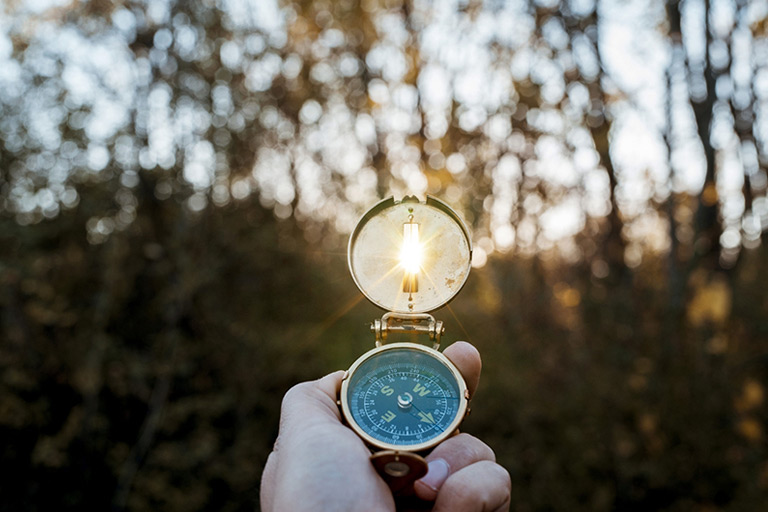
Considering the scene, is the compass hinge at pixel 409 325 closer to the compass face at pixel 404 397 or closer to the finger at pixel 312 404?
the compass face at pixel 404 397

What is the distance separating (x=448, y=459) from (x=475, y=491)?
186 mm

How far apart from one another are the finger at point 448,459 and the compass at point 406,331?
40 millimetres

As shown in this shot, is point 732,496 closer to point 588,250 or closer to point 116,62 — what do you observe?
point 588,250

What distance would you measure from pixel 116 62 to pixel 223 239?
199cm

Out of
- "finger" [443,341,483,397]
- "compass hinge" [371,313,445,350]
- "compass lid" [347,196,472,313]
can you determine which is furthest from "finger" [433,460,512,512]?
"compass lid" [347,196,472,313]

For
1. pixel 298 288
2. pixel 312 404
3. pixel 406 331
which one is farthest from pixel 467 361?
pixel 298 288

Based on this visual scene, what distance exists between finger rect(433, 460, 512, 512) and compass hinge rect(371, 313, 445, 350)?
0.50m

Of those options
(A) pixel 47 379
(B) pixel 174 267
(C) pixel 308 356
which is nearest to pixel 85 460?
(A) pixel 47 379

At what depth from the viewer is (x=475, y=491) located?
181 centimetres

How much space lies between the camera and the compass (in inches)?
79.7

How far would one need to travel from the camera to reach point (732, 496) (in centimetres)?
602

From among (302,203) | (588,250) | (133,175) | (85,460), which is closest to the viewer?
(85,460)

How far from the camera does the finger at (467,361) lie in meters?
2.17

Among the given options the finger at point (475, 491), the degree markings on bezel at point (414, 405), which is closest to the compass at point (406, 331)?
the degree markings on bezel at point (414, 405)
